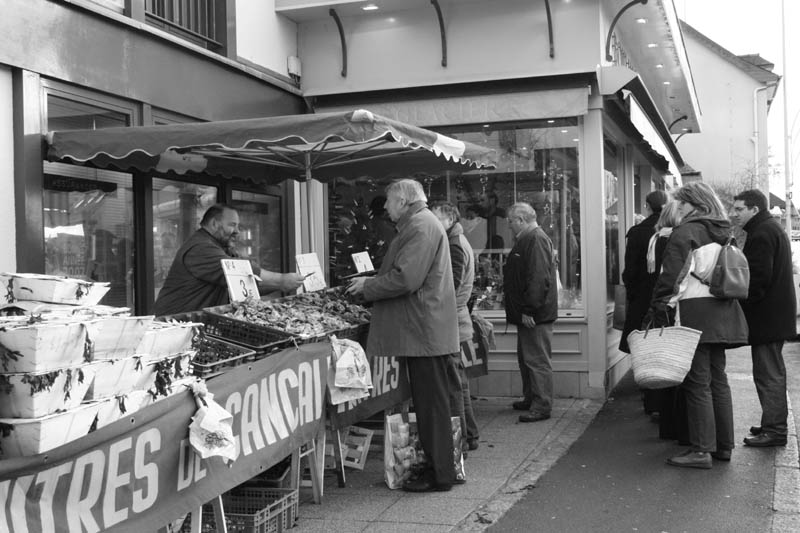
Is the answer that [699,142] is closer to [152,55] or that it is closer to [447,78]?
[447,78]

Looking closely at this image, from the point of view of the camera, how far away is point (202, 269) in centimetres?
601

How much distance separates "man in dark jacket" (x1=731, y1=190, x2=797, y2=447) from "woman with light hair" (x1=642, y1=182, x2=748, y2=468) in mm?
510

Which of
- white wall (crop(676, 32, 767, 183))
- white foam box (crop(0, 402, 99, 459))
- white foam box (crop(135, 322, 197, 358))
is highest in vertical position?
white wall (crop(676, 32, 767, 183))

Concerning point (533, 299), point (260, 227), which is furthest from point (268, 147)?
Result: point (533, 299)

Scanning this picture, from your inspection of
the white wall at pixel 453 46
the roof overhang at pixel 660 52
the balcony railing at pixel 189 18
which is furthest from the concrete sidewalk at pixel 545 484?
the roof overhang at pixel 660 52

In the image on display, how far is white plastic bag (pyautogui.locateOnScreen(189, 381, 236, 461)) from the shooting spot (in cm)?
372

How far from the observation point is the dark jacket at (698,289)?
602 centimetres

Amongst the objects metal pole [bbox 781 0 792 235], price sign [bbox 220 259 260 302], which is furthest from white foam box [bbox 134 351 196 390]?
metal pole [bbox 781 0 792 235]

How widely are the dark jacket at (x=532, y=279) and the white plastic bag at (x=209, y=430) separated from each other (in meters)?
4.48

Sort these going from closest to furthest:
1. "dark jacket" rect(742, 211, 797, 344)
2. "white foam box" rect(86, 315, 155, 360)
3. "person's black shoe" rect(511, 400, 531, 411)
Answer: "white foam box" rect(86, 315, 155, 360) < "dark jacket" rect(742, 211, 797, 344) < "person's black shoe" rect(511, 400, 531, 411)

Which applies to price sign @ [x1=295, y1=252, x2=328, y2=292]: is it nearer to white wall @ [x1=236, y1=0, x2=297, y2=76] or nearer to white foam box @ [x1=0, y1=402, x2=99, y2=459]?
white wall @ [x1=236, y1=0, x2=297, y2=76]

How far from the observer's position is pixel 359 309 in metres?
6.30

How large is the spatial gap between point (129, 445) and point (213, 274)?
2670 mm

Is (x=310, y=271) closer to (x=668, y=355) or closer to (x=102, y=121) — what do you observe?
(x=102, y=121)
